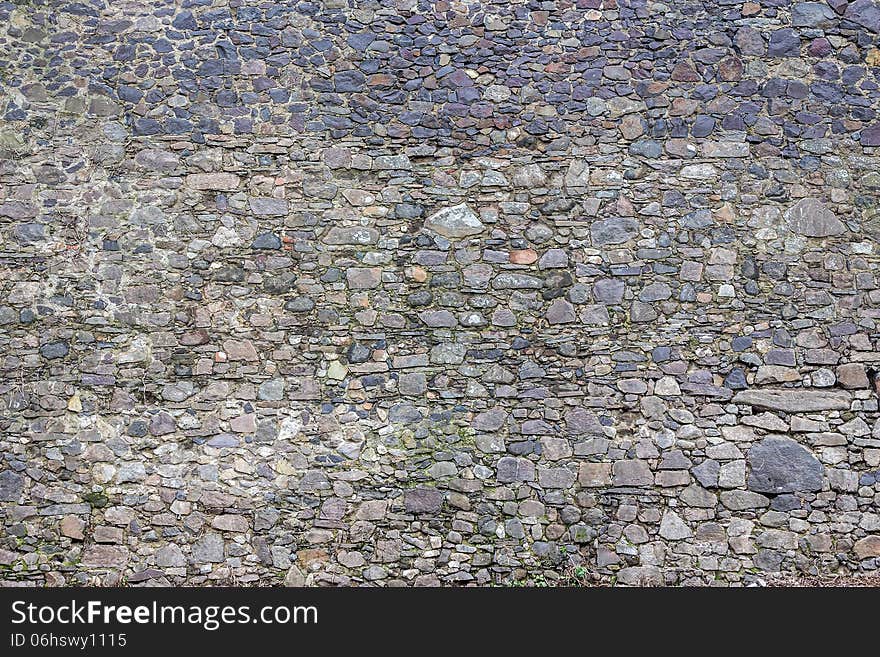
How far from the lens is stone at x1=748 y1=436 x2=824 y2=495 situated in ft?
18.6

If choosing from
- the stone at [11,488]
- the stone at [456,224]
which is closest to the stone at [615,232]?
the stone at [456,224]

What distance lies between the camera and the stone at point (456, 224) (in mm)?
5969

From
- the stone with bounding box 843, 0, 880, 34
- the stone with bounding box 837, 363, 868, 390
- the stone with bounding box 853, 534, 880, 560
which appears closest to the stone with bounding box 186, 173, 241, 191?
the stone with bounding box 837, 363, 868, 390

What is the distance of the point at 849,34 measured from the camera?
6.10 meters

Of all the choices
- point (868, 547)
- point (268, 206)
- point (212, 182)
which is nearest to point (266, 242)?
point (268, 206)

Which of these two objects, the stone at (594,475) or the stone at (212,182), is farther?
the stone at (212,182)

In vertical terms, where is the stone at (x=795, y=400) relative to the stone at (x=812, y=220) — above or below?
below

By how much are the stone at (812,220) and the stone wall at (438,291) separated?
0.02m

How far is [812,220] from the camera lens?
592cm

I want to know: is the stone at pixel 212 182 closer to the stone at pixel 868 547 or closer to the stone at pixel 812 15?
the stone at pixel 812 15

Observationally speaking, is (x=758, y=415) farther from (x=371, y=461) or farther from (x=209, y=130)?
(x=209, y=130)

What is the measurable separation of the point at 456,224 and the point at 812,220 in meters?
2.55

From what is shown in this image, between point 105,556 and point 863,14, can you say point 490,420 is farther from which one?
point 863,14

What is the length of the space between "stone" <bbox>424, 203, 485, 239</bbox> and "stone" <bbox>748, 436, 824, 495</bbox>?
2.48 m
